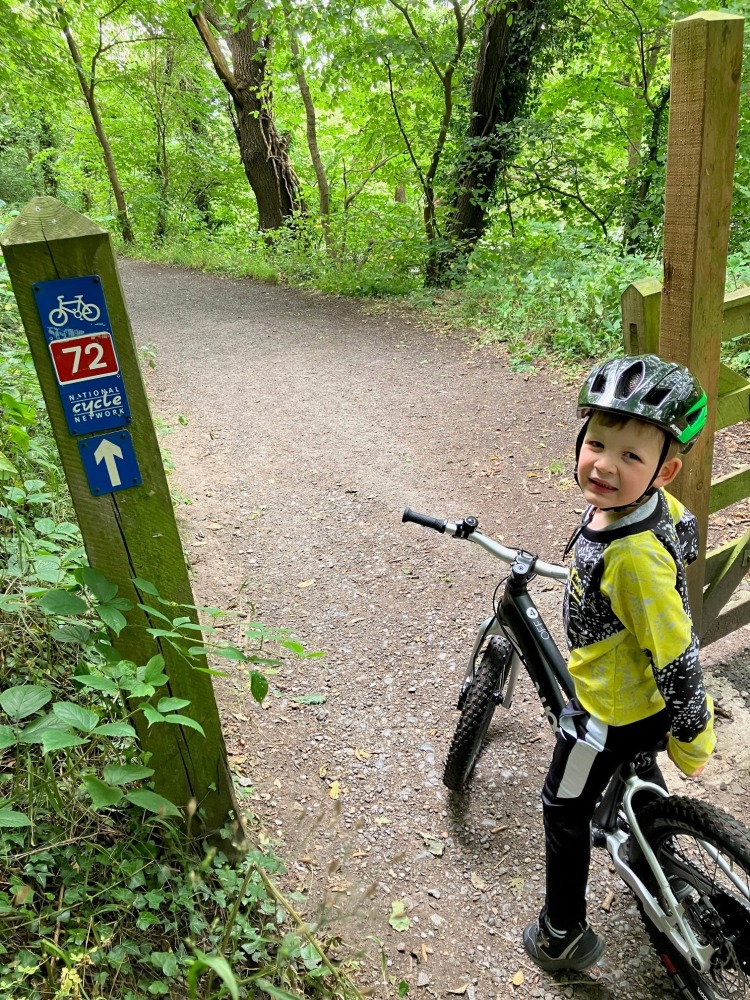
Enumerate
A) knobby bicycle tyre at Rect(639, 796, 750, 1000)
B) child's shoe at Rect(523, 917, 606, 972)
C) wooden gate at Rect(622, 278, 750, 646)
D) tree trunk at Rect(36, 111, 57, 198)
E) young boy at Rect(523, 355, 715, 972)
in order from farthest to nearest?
1. tree trunk at Rect(36, 111, 57, 198)
2. wooden gate at Rect(622, 278, 750, 646)
3. child's shoe at Rect(523, 917, 606, 972)
4. knobby bicycle tyre at Rect(639, 796, 750, 1000)
5. young boy at Rect(523, 355, 715, 972)

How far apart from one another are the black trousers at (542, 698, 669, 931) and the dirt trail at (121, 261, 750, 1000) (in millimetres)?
395

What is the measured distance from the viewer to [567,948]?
2.29 m

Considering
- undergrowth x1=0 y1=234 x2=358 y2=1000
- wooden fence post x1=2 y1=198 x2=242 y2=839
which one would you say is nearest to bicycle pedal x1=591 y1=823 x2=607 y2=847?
undergrowth x1=0 y1=234 x2=358 y2=1000

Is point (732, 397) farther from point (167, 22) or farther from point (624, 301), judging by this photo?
point (167, 22)

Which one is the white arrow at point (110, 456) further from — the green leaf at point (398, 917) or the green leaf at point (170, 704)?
the green leaf at point (398, 917)

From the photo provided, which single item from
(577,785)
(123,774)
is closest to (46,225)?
(123,774)

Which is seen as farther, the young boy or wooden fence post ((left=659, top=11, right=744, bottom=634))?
wooden fence post ((left=659, top=11, right=744, bottom=634))

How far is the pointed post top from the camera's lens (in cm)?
160

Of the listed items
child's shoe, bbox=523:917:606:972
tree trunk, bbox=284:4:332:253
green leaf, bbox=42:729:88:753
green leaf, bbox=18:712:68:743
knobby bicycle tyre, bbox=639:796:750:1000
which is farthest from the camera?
tree trunk, bbox=284:4:332:253

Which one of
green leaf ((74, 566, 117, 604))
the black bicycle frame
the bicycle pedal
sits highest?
green leaf ((74, 566, 117, 604))

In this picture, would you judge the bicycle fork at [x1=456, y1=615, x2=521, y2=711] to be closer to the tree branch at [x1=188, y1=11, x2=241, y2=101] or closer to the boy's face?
the boy's face

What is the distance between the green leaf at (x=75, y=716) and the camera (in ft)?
5.41

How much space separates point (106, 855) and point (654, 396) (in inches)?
81.2

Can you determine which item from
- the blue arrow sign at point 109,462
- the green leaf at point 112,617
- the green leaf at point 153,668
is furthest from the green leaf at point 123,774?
the blue arrow sign at point 109,462
